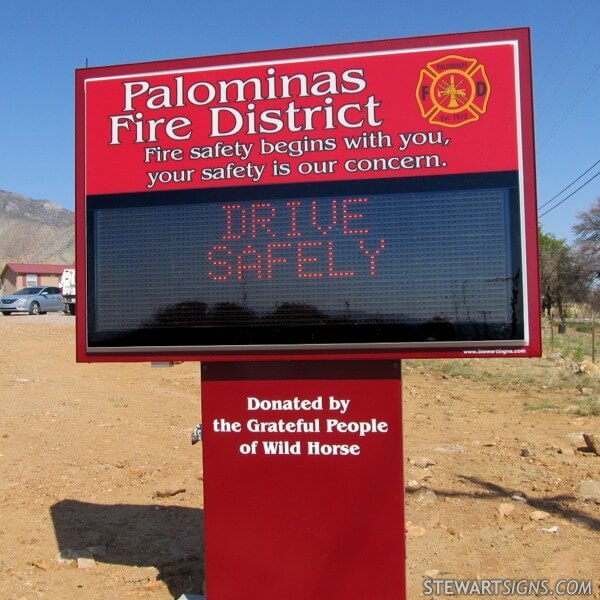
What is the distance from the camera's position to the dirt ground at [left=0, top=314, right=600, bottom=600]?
16.7ft

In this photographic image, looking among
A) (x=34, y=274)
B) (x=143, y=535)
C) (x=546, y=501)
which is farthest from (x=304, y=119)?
(x=34, y=274)

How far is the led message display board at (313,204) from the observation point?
381cm

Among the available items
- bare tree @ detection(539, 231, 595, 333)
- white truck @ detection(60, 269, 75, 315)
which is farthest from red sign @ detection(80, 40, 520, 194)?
bare tree @ detection(539, 231, 595, 333)

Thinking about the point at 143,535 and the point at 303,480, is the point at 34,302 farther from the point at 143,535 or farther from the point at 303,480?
the point at 303,480

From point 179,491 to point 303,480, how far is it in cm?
310

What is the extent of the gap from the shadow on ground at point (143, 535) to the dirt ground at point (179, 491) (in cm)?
2

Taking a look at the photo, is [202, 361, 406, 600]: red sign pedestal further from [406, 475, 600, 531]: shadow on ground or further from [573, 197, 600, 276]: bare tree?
[573, 197, 600, 276]: bare tree

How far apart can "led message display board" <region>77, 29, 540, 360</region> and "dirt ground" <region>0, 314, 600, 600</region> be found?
1588 mm

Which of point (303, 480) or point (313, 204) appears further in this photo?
point (303, 480)

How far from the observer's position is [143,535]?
231 inches

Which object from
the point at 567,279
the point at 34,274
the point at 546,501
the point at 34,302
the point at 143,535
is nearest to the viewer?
the point at 143,535

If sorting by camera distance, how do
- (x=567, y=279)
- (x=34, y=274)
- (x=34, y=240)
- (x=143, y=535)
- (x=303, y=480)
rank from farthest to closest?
(x=34, y=240)
(x=34, y=274)
(x=567, y=279)
(x=143, y=535)
(x=303, y=480)

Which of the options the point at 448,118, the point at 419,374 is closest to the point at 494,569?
the point at 448,118

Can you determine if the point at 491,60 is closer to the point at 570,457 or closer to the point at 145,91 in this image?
the point at 145,91
